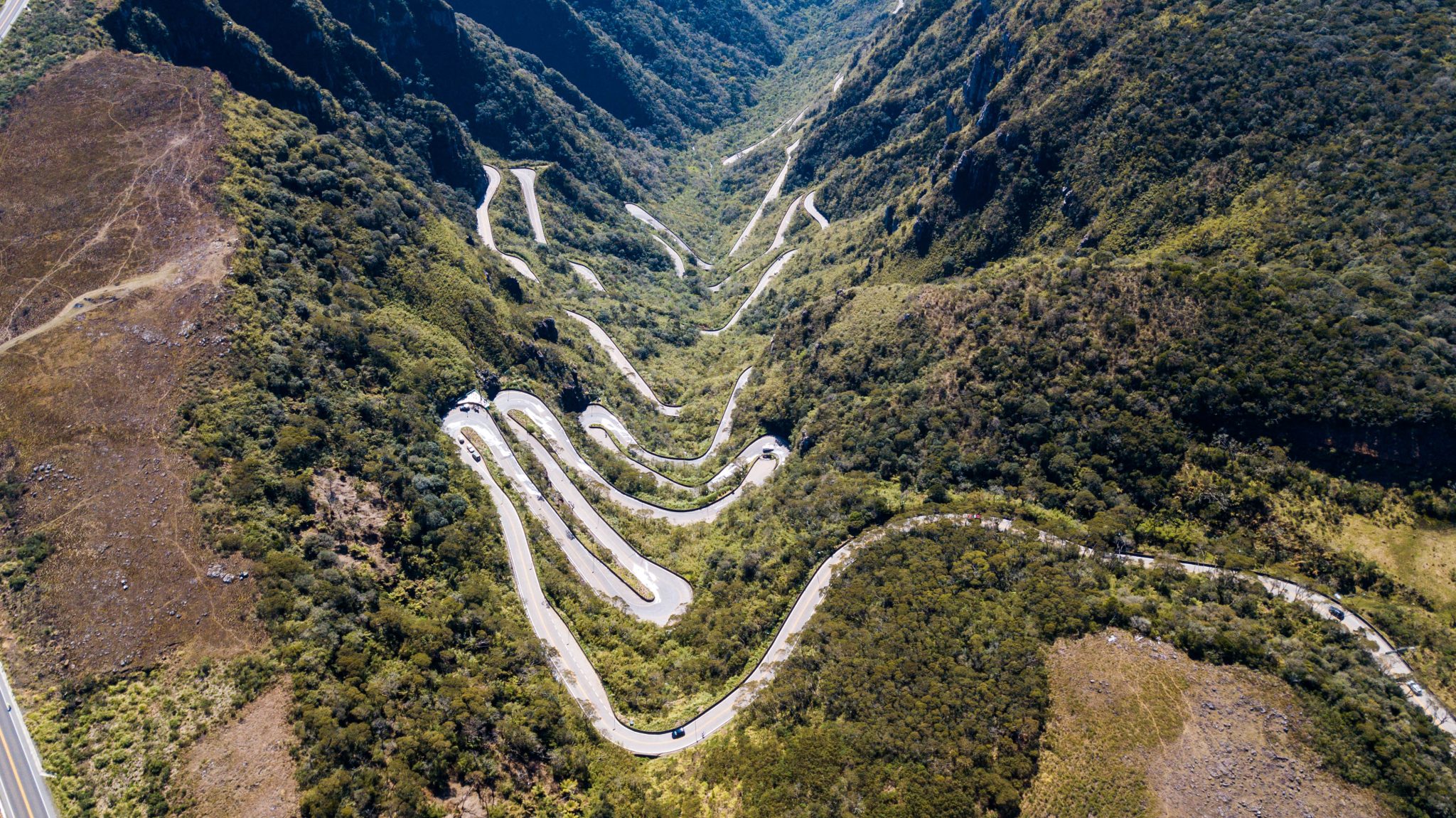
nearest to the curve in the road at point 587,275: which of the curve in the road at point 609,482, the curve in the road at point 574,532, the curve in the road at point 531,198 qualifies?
the curve in the road at point 531,198

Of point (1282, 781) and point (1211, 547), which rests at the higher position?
point (1211, 547)

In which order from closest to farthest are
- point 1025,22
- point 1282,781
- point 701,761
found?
point 1282,781
point 701,761
point 1025,22

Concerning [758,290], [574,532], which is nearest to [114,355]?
[574,532]

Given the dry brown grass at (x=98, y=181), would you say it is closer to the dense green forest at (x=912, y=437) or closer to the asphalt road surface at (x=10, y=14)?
the dense green forest at (x=912, y=437)

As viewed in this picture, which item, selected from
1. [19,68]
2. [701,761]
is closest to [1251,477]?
[701,761]

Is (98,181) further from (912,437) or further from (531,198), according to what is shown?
(912,437)

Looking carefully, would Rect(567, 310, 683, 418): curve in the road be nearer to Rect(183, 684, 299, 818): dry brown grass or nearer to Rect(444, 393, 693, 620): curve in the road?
Rect(444, 393, 693, 620): curve in the road

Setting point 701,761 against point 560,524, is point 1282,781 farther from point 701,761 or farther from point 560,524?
point 560,524

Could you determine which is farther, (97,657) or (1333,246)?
(1333,246)
